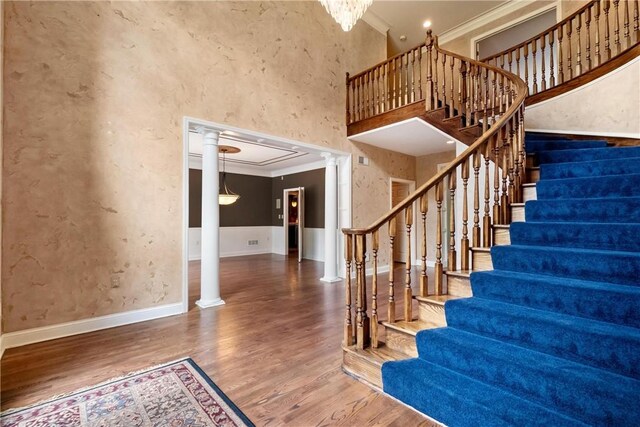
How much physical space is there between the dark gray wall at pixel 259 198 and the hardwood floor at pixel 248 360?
4377mm

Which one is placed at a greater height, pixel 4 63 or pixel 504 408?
pixel 4 63

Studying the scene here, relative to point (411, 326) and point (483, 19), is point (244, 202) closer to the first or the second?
point (483, 19)

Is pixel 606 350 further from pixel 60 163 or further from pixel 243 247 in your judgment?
pixel 243 247

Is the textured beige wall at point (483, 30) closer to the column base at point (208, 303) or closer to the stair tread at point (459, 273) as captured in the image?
the stair tread at point (459, 273)

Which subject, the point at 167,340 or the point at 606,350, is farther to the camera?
the point at 167,340

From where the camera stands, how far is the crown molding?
18.9 feet

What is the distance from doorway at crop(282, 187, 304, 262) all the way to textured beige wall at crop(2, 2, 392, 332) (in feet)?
12.6

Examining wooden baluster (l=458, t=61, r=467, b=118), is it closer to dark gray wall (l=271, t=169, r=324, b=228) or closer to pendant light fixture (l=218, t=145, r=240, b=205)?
dark gray wall (l=271, t=169, r=324, b=228)

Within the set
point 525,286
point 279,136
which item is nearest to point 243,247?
point 279,136

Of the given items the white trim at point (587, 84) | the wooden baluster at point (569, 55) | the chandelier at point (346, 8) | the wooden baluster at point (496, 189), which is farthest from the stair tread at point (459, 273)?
the wooden baluster at point (569, 55)

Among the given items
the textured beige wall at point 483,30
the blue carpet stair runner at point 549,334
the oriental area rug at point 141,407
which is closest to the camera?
the blue carpet stair runner at point 549,334

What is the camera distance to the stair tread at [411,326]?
211 centimetres

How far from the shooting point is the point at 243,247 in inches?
357

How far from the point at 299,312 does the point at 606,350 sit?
2.81 m
